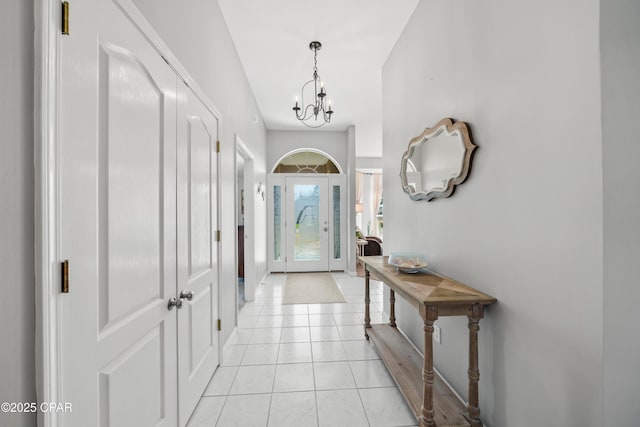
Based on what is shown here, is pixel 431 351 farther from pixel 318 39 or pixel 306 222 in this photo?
pixel 306 222

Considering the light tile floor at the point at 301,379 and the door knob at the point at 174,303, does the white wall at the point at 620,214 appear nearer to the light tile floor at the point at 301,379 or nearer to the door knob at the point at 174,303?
the light tile floor at the point at 301,379

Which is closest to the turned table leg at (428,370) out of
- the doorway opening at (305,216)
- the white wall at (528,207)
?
the white wall at (528,207)

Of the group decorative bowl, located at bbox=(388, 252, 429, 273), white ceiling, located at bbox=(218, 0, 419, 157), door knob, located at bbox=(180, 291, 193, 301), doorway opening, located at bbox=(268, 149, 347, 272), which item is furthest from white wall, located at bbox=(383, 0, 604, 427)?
doorway opening, located at bbox=(268, 149, 347, 272)

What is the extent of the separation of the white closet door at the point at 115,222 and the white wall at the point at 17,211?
0.07m

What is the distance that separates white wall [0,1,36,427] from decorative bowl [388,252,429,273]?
1913 millimetres

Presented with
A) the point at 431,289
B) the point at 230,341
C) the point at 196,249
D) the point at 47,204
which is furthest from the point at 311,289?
the point at 47,204

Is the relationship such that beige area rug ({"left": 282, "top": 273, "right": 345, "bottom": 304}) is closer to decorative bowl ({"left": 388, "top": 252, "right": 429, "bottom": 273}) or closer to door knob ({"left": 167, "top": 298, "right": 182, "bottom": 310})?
decorative bowl ({"left": 388, "top": 252, "right": 429, "bottom": 273})

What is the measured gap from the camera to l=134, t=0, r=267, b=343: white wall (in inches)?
60.6

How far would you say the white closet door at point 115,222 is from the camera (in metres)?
0.84

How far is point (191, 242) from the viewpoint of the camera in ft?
5.73

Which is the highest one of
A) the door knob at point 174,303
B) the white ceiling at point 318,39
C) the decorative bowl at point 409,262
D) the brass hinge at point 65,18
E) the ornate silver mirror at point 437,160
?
the white ceiling at point 318,39

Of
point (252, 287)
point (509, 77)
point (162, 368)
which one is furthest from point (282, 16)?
point (252, 287)

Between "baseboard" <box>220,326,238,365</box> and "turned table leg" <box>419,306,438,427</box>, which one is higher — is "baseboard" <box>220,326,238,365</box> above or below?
Result: below

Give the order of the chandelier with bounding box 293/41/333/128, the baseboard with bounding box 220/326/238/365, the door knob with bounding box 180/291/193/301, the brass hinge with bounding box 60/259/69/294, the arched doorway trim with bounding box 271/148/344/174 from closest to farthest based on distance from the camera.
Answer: the brass hinge with bounding box 60/259/69/294
the door knob with bounding box 180/291/193/301
the baseboard with bounding box 220/326/238/365
the chandelier with bounding box 293/41/333/128
the arched doorway trim with bounding box 271/148/344/174
